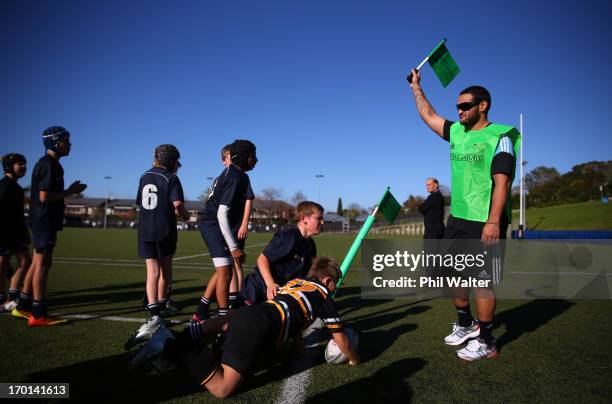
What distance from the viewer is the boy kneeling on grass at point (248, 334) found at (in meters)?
2.43

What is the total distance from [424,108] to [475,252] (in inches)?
67.8

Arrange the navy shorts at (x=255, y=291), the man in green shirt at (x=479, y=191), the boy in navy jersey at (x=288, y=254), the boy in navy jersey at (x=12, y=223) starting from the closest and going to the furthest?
the man in green shirt at (x=479, y=191), the boy in navy jersey at (x=288, y=254), the navy shorts at (x=255, y=291), the boy in navy jersey at (x=12, y=223)

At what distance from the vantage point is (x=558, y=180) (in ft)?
258

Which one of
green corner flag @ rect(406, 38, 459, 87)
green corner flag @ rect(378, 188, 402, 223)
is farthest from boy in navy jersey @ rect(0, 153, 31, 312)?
green corner flag @ rect(406, 38, 459, 87)

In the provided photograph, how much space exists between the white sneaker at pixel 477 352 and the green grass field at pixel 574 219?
4541cm

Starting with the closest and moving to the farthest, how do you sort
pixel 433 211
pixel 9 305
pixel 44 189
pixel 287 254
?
1. pixel 287 254
2. pixel 44 189
3. pixel 9 305
4. pixel 433 211

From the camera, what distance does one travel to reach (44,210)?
446cm

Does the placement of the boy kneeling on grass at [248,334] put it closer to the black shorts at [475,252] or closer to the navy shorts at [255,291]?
the navy shorts at [255,291]

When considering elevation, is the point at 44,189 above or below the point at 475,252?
above

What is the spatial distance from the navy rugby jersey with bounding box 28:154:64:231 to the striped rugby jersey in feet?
10.9

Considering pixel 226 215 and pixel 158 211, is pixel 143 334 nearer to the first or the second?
pixel 226 215

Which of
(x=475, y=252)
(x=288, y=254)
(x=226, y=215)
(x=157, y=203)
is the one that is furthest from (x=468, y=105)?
(x=157, y=203)

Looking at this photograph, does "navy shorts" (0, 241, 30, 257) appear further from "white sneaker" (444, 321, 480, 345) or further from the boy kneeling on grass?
"white sneaker" (444, 321, 480, 345)

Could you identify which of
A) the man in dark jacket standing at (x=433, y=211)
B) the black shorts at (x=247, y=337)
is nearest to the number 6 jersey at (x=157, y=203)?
the black shorts at (x=247, y=337)
